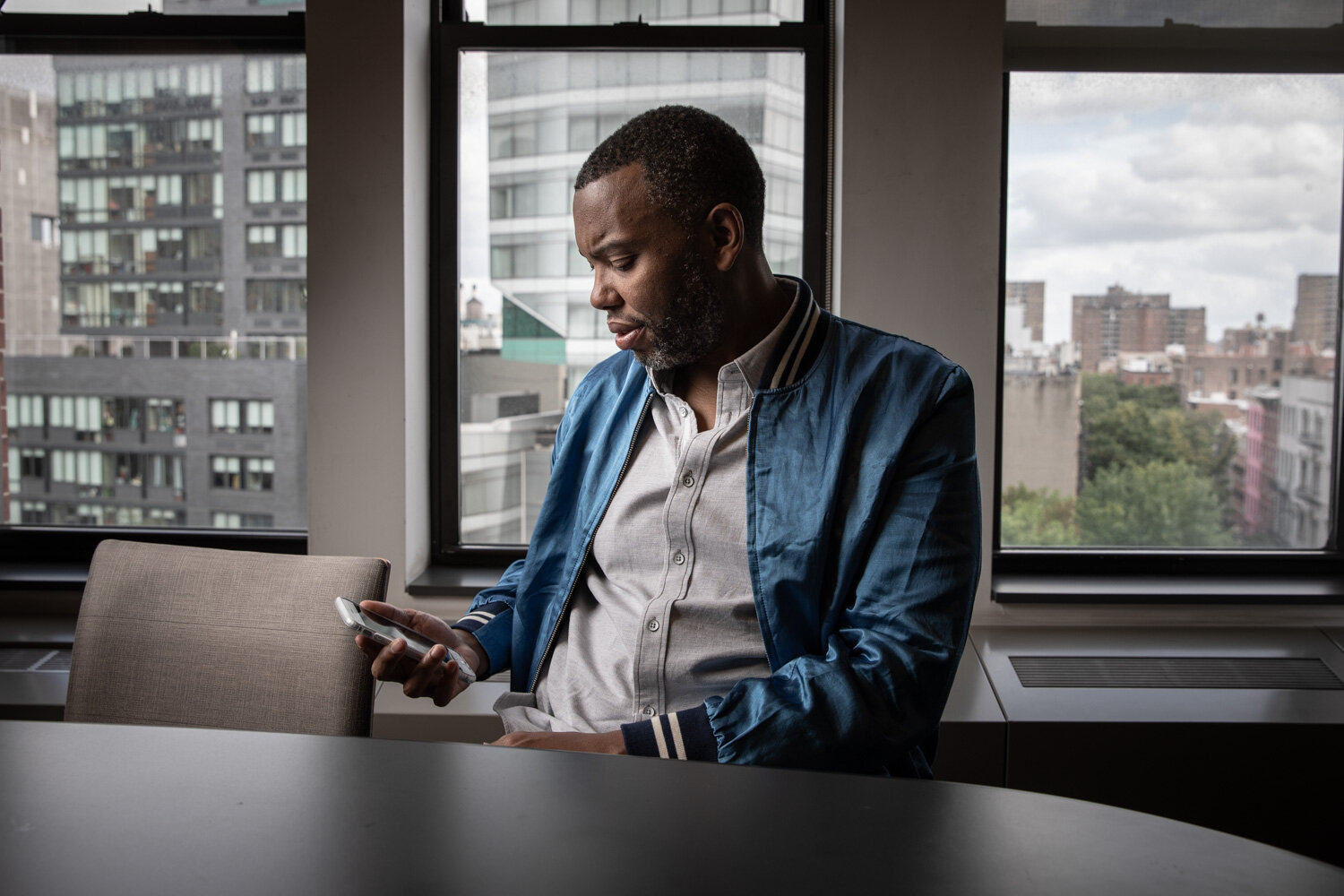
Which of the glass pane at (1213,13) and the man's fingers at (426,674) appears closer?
the man's fingers at (426,674)

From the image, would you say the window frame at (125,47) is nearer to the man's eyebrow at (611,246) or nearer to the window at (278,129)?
the window at (278,129)

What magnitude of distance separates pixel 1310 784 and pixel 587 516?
5.52ft

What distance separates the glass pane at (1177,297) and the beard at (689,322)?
146 centimetres

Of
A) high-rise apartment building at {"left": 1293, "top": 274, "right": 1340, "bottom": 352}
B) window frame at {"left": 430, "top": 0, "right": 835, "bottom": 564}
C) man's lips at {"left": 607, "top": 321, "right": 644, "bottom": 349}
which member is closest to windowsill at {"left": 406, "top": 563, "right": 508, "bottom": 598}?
window frame at {"left": 430, "top": 0, "right": 835, "bottom": 564}

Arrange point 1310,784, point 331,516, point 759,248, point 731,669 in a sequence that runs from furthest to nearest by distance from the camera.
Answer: point 331,516 → point 1310,784 → point 759,248 → point 731,669

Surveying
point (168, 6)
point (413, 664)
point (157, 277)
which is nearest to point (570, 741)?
point (413, 664)

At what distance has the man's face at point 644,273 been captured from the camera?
4.36ft

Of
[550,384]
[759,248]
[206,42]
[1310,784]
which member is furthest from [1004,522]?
[206,42]

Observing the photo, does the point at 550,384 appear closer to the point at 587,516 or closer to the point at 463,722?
the point at 463,722

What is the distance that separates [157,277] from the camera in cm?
274

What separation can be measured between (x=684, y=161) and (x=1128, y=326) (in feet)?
5.63

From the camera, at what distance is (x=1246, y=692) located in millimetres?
2102

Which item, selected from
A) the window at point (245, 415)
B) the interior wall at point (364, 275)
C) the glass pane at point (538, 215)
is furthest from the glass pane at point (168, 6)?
the window at point (245, 415)

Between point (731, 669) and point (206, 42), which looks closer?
point (731, 669)
